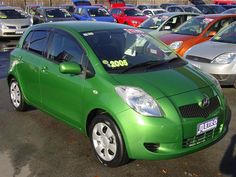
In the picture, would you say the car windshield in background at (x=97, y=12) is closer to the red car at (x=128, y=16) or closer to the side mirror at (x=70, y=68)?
the red car at (x=128, y=16)

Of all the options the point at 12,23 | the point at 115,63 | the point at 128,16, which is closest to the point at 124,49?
the point at 115,63

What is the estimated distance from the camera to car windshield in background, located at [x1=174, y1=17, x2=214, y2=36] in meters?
9.54

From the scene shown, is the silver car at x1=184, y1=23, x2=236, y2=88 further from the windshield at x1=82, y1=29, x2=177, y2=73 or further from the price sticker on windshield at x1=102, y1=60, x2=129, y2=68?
the price sticker on windshield at x1=102, y1=60, x2=129, y2=68

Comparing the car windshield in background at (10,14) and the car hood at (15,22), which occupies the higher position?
the car windshield in background at (10,14)

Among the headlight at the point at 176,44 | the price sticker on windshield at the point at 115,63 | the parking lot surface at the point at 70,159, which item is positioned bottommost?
the parking lot surface at the point at 70,159

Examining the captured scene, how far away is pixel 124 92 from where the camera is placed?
12.6 ft

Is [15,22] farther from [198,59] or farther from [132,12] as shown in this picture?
[198,59]

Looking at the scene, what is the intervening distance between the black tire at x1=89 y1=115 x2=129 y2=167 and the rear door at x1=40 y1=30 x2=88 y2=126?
34 centimetres

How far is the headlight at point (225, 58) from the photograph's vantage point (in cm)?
682

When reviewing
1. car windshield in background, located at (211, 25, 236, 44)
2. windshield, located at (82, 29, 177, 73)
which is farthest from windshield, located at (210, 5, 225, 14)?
windshield, located at (82, 29, 177, 73)

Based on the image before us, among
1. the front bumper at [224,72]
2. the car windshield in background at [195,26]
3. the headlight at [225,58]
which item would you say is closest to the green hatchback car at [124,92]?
the front bumper at [224,72]

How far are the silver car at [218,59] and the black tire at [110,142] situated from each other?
137 inches

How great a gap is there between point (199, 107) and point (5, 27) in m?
13.5

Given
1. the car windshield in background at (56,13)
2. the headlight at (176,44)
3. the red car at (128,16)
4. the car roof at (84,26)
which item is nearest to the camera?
the car roof at (84,26)
